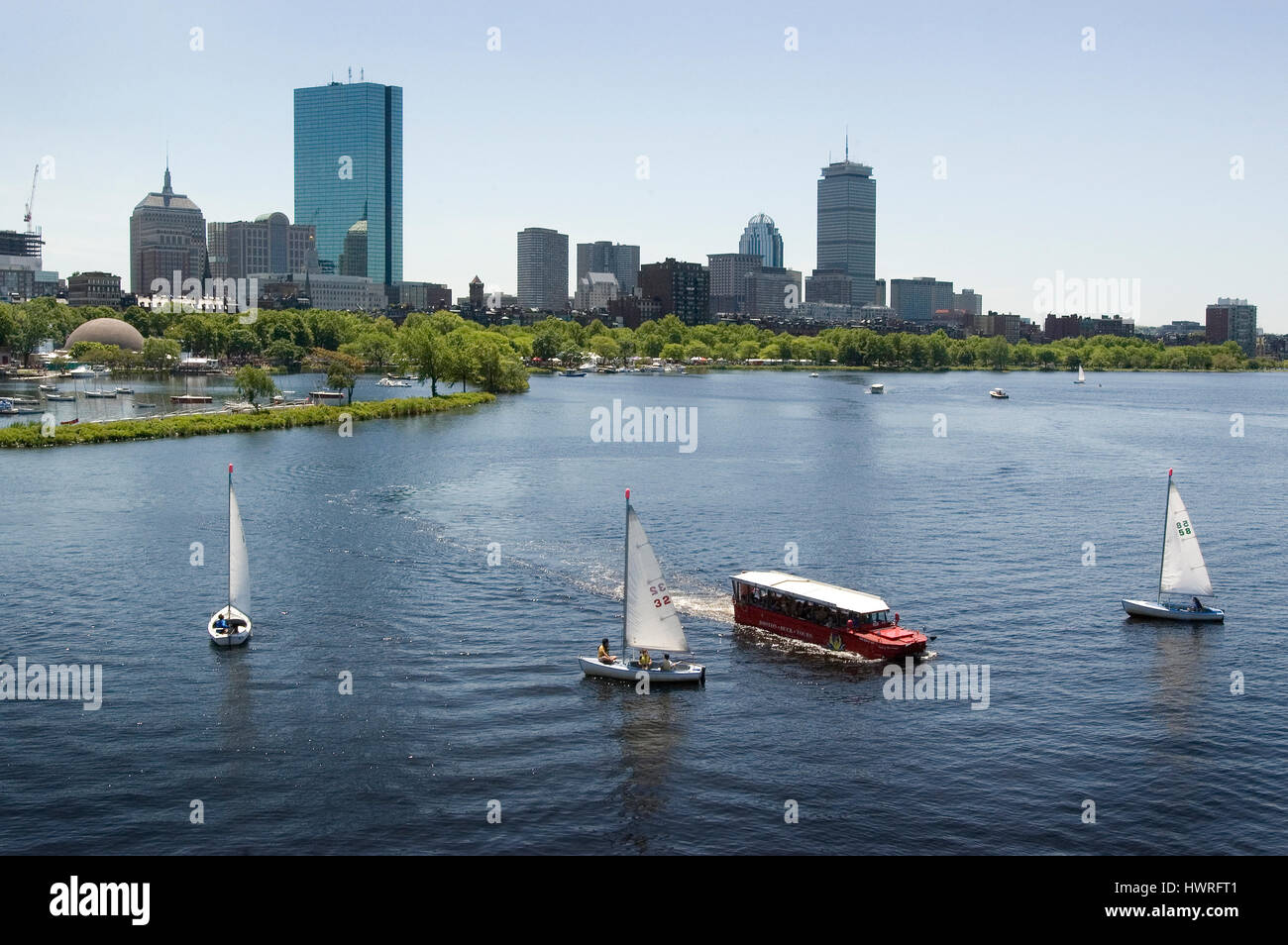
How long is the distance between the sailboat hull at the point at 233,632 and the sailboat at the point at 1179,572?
128ft

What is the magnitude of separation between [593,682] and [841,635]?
1082cm

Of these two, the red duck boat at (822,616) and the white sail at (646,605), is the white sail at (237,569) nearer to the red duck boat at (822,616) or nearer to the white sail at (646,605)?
the white sail at (646,605)

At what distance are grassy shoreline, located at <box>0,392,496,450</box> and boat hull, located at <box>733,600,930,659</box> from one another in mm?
82735

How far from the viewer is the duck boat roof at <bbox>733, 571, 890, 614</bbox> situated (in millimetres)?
50938

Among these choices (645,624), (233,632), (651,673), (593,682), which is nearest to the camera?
(651,673)

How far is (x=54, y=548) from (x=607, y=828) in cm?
4502

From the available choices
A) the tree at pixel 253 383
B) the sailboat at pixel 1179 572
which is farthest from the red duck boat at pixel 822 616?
the tree at pixel 253 383

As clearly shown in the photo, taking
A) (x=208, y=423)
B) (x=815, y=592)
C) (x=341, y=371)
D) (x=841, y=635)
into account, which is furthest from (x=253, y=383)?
(x=841, y=635)

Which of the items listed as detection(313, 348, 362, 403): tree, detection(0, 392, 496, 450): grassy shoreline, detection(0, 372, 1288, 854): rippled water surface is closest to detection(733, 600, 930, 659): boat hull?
detection(0, 372, 1288, 854): rippled water surface

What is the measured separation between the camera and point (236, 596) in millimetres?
51469

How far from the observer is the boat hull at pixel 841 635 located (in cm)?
4938

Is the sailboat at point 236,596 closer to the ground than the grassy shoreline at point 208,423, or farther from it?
closer to the ground

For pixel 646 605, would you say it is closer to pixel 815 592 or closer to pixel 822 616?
pixel 822 616

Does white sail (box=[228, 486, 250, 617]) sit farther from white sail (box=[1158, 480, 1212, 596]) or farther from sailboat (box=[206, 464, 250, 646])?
white sail (box=[1158, 480, 1212, 596])
